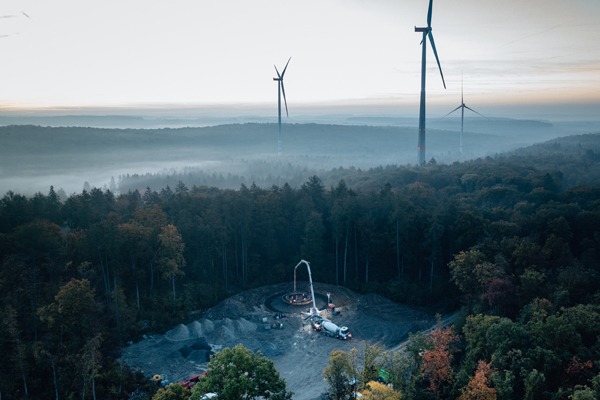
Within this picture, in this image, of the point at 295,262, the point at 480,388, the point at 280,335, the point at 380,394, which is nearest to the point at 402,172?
the point at 295,262

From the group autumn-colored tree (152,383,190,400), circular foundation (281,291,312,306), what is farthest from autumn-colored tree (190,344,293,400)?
circular foundation (281,291,312,306)

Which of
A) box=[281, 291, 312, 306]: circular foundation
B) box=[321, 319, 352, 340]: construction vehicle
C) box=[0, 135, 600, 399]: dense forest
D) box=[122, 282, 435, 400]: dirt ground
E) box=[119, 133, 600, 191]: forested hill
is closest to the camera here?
box=[0, 135, 600, 399]: dense forest

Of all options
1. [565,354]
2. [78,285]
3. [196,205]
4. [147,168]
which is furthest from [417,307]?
[147,168]

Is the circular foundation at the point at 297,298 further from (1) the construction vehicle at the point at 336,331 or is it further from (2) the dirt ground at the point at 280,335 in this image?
(1) the construction vehicle at the point at 336,331

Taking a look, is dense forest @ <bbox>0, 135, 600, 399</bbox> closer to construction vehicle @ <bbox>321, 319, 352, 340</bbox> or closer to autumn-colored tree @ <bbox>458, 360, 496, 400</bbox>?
autumn-colored tree @ <bbox>458, 360, 496, 400</bbox>

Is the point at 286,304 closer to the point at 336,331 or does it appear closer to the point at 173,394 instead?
the point at 336,331

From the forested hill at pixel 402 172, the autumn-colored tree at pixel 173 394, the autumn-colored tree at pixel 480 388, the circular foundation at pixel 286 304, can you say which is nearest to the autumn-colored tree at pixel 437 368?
the autumn-colored tree at pixel 480 388
